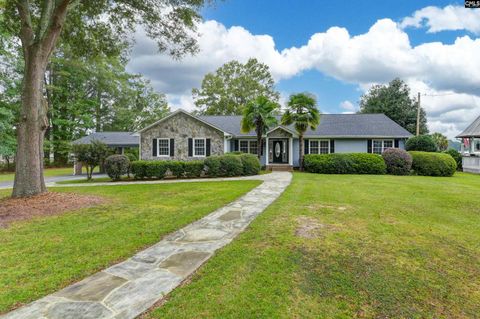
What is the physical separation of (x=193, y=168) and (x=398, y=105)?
26114 millimetres

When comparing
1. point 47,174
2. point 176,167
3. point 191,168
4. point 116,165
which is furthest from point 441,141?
point 47,174

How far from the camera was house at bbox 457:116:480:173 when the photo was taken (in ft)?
63.4

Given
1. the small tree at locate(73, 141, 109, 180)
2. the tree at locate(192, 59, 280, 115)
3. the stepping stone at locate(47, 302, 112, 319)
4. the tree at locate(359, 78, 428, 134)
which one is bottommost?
the stepping stone at locate(47, 302, 112, 319)

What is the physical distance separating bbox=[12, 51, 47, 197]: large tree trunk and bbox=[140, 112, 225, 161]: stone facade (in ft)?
35.2

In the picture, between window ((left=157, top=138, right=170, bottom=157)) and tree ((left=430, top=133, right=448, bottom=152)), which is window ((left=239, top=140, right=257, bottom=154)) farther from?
tree ((left=430, top=133, right=448, bottom=152))

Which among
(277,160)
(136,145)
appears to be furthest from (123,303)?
(136,145)

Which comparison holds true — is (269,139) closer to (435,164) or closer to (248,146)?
(248,146)

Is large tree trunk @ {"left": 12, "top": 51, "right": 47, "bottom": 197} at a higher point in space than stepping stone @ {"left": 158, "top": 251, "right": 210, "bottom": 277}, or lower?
higher

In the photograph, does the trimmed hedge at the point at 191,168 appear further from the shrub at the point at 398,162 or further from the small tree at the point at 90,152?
the shrub at the point at 398,162

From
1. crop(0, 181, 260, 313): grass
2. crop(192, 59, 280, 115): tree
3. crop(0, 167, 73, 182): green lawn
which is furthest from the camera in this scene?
crop(192, 59, 280, 115): tree

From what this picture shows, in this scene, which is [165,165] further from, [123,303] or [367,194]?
[123,303]

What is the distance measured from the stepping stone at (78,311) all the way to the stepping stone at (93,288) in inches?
4.4

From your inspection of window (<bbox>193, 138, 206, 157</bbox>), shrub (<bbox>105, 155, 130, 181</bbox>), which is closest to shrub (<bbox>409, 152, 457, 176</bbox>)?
window (<bbox>193, 138, 206, 157</bbox>)

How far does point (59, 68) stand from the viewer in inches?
1205
